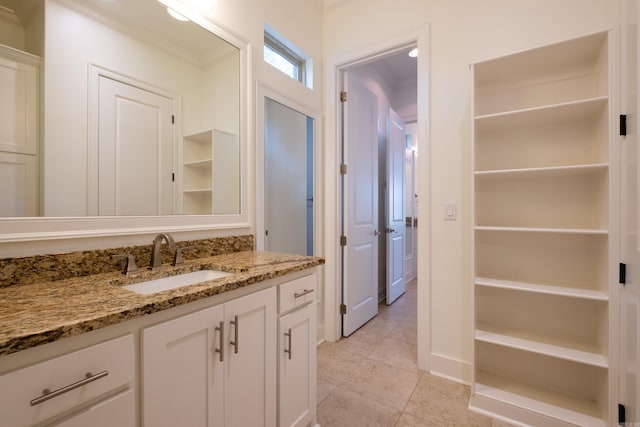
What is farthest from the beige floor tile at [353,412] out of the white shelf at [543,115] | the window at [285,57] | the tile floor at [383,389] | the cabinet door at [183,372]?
the window at [285,57]

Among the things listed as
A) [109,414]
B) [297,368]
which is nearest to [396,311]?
[297,368]

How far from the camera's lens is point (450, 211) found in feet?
6.32

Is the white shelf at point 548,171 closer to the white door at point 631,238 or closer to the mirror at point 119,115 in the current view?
the white door at point 631,238

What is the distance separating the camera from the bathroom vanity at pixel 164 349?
0.62 m

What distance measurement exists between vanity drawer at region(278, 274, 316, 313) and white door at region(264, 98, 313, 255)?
790 millimetres

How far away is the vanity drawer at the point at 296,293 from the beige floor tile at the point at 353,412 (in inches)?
28.2

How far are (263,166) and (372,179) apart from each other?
137cm

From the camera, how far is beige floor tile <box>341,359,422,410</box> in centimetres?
173

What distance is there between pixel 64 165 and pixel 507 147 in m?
2.27

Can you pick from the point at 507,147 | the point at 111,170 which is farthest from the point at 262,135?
the point at 507,147

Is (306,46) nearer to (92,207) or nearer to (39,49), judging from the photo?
(39,49)

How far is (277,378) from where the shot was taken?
1232 millimetres

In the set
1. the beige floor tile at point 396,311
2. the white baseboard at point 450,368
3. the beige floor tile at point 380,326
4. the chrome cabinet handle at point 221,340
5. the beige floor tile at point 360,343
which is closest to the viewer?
the chrome cabinet handle at point 221,340

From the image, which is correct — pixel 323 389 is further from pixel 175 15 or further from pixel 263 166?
pixel 175 15
